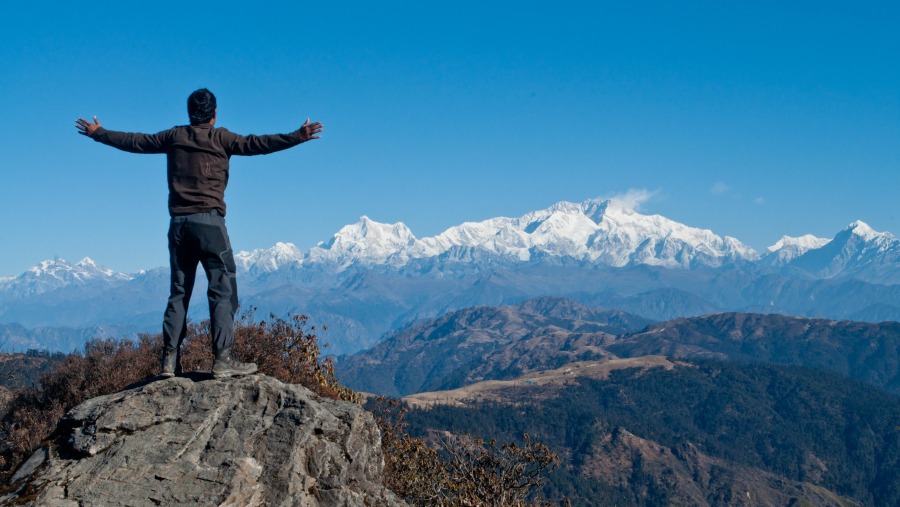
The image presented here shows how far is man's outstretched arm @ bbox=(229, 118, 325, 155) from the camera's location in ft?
41.2

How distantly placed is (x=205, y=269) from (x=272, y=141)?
252cm

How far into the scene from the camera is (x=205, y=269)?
12945 millimetres

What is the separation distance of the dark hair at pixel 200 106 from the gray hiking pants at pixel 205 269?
166 centimetres

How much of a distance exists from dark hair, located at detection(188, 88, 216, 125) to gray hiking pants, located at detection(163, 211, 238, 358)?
5.46ft

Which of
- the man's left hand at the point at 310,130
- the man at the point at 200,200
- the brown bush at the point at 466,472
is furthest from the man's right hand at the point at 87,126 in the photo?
the brown bush at the point at 466,472

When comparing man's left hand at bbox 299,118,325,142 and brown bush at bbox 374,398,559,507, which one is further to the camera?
brown bush at bbox 374,398,559,507

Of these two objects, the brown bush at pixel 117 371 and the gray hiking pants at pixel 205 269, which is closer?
the gray hiking pants at pixel 205 269

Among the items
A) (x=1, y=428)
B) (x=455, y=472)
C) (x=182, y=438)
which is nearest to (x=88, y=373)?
(x=1, y=428)

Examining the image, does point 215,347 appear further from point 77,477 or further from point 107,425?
point 77,477

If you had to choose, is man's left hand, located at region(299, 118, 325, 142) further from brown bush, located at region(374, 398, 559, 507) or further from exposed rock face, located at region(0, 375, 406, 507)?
brown bush, located at region(374, 398, 559, 507)

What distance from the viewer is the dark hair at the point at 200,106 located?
1286 centimetres

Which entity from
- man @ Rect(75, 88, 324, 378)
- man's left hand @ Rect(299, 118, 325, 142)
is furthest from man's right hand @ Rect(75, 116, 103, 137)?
man's left hand @ Rect(299, 118, 325, 142)

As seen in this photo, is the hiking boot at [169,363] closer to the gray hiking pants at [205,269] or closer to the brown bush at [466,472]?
the gray hiking pants at [205,269]

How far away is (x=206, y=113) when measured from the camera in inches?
509
